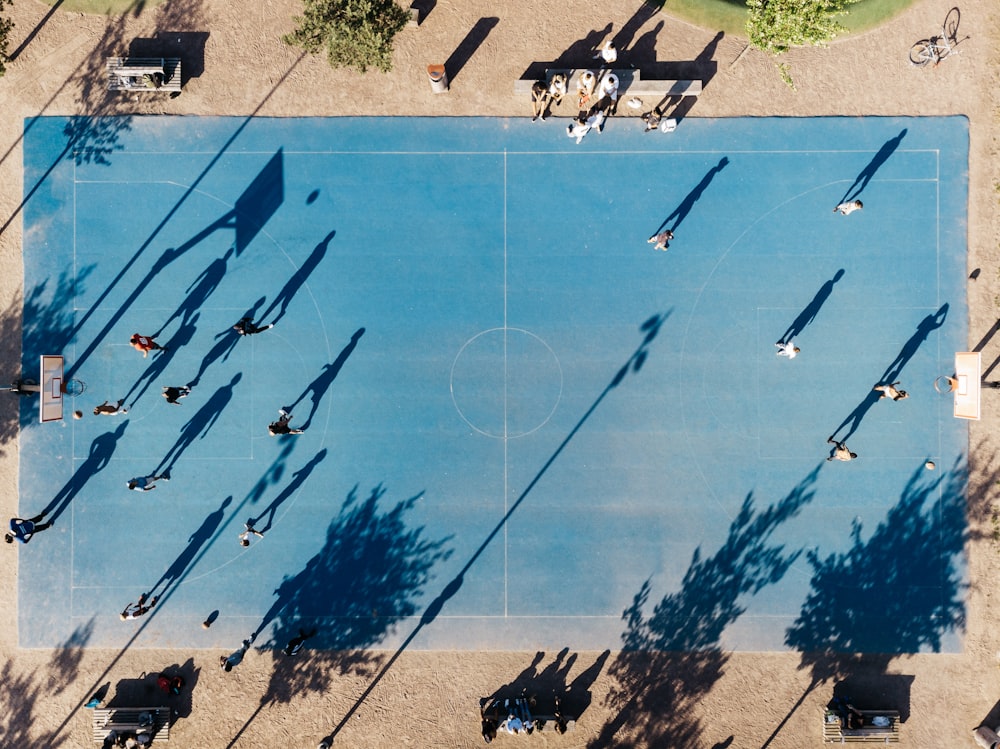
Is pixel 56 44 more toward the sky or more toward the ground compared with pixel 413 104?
more toward the sky

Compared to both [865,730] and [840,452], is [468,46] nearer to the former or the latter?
[840,452]

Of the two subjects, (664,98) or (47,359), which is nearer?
(47,359)

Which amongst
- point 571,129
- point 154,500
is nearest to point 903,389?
point 571,129

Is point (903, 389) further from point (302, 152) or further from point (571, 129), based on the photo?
point (302, 152)

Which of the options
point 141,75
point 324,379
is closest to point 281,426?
point 324,379

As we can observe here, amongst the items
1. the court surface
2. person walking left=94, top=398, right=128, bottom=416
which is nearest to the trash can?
the court surface

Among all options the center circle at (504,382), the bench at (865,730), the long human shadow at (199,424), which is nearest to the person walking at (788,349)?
the center circle at (504,382)

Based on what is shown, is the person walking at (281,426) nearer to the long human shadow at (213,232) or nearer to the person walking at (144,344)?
the person walking at (144,344)
